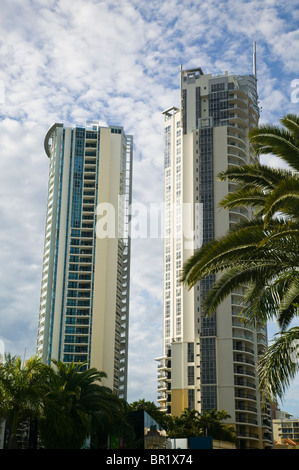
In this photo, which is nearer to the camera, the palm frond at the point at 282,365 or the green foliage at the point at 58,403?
the palm frond at the point at 282,365

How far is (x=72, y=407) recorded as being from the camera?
40750 millimetres

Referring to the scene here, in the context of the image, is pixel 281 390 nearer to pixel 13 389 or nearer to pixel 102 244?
pixel 13 389

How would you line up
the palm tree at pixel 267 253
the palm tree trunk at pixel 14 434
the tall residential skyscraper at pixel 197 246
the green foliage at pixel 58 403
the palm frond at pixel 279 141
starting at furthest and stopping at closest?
the tall residential skyscraper at pixel 197 246, the green foliage at pixel 58 403, the palm tree trunk at pixel 14 434, the palm frond at pixel 279 141, the palm tree at pixel 267 253

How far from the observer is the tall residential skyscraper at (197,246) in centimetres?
10044

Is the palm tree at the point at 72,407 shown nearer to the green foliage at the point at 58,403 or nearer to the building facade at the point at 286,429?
the green foliage at the point at 58,403

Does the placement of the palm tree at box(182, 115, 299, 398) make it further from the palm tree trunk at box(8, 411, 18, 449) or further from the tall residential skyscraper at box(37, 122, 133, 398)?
the tall residential skyscraper at box(37, 122, 133, 398)

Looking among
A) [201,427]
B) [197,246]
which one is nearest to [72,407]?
[201,427]

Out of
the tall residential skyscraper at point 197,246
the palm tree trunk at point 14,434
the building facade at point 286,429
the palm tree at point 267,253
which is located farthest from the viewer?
the building facade at point 286,429

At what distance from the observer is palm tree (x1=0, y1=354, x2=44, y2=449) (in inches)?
1257

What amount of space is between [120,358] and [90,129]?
48.1m

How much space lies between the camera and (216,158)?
114938 mm

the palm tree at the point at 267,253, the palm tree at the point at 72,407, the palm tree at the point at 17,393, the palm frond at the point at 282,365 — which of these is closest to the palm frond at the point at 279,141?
the palm tree at the point at 267,253

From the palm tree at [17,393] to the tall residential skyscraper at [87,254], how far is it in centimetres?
7601

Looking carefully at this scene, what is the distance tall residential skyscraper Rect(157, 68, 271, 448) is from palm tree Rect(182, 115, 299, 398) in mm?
79820
